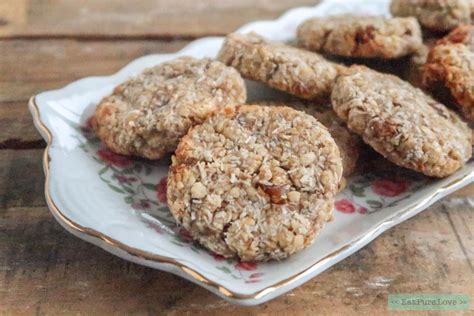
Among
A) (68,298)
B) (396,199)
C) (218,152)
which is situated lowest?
(68,298)

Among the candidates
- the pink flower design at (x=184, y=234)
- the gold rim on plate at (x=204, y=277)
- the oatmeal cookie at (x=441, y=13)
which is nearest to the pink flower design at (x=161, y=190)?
the pink flower design at (x=184, y=234)

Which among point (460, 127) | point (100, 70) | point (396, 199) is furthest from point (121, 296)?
point (100, 70)

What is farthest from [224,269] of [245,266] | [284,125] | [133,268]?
[284,125]

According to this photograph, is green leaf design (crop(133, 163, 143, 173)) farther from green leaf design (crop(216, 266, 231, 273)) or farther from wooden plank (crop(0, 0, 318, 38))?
wooden plank (crop(0, 0, 318, 38))

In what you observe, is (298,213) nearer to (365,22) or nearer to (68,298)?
(68,298)

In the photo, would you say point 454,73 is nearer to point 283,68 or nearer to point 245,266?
point 283,68

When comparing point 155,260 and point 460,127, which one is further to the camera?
point 460,127

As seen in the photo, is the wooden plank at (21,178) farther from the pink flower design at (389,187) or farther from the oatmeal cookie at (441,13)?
the oatmeal cookie at (441,13)
